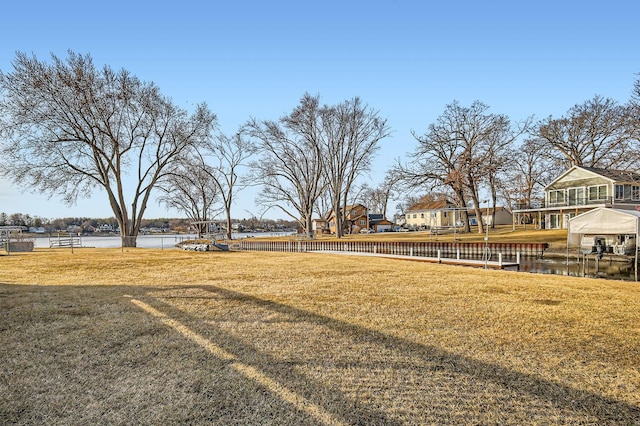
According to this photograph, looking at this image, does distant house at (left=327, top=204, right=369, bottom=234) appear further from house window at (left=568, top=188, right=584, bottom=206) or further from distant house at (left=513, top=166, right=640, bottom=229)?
house window at (left=568, top=188, right=584, bottom=206)

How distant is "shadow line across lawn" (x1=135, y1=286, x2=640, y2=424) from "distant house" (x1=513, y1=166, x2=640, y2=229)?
32099 millimetres

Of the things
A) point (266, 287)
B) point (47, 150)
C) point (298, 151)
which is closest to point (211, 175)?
point (298, 151)

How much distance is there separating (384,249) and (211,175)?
2024 cm

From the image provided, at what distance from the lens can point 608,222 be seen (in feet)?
46.2

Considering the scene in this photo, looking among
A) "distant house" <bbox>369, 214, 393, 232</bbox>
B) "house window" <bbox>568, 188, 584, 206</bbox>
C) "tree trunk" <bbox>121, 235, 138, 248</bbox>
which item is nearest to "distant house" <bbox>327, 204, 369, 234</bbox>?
"distant house" <bbox>369, 214, 393, 232</bbox>

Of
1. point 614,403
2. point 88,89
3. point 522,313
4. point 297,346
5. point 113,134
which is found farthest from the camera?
point 113,134

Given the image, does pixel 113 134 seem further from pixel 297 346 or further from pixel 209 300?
pixel 297 346

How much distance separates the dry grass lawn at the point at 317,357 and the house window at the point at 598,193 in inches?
1171

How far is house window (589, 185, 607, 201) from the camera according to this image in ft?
99.9

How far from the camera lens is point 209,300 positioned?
613 centimetres

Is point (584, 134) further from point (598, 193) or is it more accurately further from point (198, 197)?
point (198, 197)

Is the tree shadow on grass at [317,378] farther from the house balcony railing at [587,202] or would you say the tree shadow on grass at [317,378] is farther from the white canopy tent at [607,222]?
the house balcony railing at [587,202]

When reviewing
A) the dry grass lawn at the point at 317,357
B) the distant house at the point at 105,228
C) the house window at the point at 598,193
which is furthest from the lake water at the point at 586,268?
the distant house at the point at 105,228

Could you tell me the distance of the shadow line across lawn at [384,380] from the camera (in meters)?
2.62
